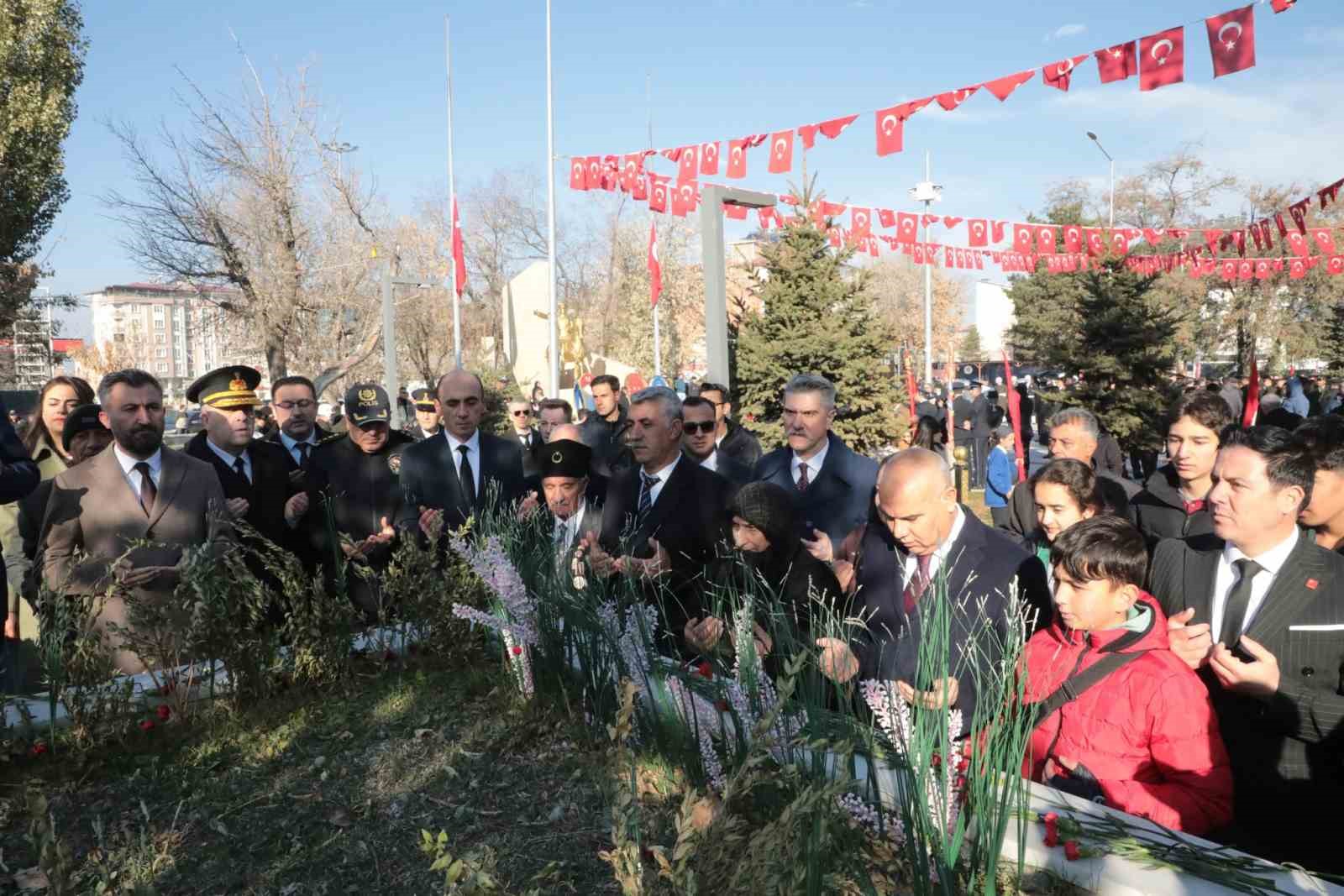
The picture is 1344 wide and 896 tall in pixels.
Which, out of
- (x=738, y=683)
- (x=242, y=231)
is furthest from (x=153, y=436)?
(x=242, y=231)

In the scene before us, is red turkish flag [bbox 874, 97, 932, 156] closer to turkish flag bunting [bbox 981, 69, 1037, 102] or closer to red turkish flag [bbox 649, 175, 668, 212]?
turkish flag bunting [bbox 981, 69, 1037, 102]

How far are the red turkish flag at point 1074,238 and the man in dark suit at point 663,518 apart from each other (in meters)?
14.7

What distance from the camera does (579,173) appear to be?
15.6 meters

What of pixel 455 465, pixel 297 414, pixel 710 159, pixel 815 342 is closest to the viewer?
pixel 455 465

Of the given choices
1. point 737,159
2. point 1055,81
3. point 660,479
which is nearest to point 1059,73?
point 1055,81

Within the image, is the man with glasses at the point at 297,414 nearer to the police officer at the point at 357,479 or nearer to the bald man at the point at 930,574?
the police officer at the point at 357,479

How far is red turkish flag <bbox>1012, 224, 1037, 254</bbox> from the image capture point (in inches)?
691

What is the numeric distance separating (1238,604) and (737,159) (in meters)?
10.1

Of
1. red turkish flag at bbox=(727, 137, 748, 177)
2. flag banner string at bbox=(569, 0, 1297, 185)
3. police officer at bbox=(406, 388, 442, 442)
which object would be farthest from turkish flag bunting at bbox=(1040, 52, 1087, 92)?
police officer at bbox=(406, 388, 442, 442)

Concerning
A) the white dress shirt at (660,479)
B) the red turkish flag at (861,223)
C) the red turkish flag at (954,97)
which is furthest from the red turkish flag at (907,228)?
the white dress shirt at (660,479)

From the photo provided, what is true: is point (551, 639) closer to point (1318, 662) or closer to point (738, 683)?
point (738, 683)

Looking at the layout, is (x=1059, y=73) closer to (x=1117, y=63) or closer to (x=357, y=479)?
(x=1117, y=63)

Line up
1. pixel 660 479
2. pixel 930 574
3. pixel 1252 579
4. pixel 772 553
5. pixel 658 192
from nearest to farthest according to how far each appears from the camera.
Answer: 1. pixel 1252 579
2. pixel 930 574
3. pixel 772 553
4. pixel 660 479
5. pixel 658 192

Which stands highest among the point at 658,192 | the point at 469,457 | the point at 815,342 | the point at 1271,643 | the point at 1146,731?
the point at 658,192
